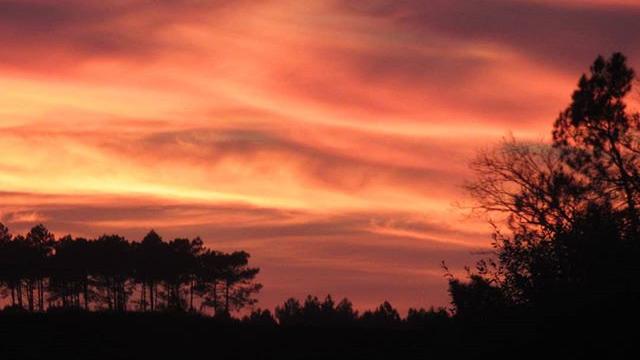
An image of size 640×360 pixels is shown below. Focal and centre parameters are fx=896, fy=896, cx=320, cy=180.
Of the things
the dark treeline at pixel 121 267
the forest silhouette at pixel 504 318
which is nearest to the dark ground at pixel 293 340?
the forest silhouette at pixel 504 318

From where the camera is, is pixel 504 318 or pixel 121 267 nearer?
pixel 504 318

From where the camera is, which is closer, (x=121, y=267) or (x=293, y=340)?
(x=293, y=340)

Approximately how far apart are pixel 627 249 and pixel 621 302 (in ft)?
8.49

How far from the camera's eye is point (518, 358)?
20.8m

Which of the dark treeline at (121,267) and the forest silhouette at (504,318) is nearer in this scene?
the forest silhouette at (504,318)

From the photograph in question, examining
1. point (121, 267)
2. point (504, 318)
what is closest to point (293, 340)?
point (504, 318)

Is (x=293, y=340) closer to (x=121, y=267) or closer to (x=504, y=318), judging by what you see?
(x=504, y=318)

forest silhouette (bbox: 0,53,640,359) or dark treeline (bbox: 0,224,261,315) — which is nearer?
forest silhouette (bbox: 0,53,640,359)

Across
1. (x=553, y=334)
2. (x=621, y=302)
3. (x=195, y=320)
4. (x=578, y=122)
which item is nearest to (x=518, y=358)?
(x=553, y=334)

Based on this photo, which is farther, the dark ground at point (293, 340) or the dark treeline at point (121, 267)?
the dark treeline at point (121, 267)

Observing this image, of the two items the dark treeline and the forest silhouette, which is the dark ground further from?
the dark treeline

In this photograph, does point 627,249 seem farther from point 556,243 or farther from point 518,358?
point 518,358

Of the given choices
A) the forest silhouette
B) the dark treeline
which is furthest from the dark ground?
the dark treeline

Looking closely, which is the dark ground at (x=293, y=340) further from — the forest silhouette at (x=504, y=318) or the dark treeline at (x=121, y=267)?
the dark treeline at (x=121, y=267)
